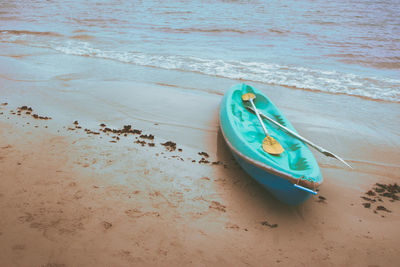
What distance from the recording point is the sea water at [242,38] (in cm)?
870

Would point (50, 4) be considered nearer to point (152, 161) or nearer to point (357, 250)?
point (152, 161)

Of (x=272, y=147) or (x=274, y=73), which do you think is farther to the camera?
(x=274, y=73)

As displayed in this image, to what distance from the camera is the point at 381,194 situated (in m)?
3.66

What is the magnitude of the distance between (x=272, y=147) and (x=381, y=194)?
1610mm

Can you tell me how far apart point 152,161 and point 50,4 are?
25.2 meters

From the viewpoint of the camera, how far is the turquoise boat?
9.71 ft

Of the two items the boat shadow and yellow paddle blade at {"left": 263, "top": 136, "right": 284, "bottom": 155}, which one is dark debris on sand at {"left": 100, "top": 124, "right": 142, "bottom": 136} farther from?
yellow paddle blade at {"left": 263, "top": 136, "right": 284, "bottom": 155}

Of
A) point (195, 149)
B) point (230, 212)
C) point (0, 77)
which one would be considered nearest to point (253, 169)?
point (230, 212)

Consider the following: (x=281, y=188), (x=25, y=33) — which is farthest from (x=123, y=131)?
(x=25, y=33)

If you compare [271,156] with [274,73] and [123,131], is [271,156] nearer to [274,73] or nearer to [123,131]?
[123,131]

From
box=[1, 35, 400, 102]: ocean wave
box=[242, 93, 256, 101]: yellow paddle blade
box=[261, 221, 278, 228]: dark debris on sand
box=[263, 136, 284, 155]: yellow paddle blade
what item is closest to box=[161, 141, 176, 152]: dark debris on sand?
box=[263, 136, 284, 155]: yellow paddle blade

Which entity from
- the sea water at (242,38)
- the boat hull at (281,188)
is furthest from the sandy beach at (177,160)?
the boat hull at (281,188)

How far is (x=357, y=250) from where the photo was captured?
112 inches

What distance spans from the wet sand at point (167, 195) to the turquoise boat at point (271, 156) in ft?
1.16
